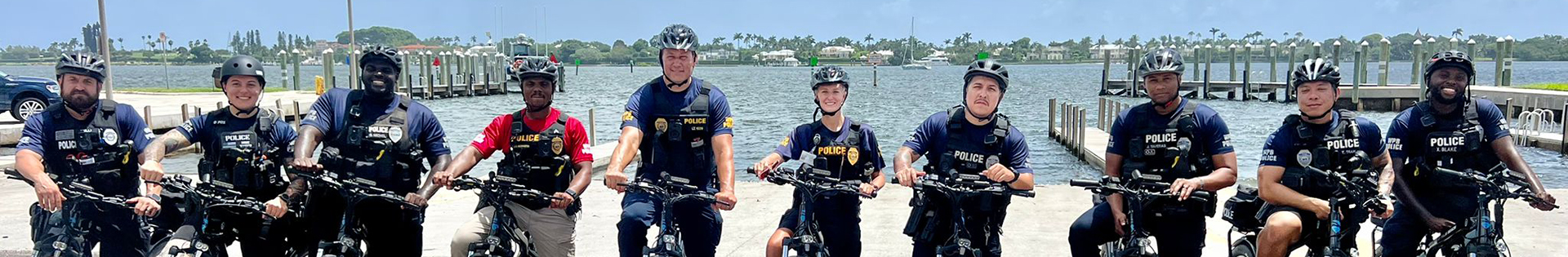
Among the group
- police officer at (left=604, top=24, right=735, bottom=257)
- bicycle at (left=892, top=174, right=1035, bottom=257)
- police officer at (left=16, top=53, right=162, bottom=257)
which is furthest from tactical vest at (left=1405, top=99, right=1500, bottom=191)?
police officer at (left=16, top=53, right=162, bottom=257)

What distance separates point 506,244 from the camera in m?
6.30

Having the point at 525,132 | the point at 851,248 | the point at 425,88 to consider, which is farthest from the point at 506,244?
the point at 425,88

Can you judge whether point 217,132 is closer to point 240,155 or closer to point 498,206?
point 240,155

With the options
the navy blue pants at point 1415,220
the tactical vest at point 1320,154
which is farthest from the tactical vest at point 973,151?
the navy blue pants at point 1415,220

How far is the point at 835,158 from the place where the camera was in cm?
679

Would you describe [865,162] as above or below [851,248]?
above

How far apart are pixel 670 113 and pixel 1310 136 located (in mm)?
3690

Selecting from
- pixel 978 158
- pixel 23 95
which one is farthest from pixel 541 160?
pixel 23 95

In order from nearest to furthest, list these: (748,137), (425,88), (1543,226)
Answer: (1543,226) < (748,137) < (425,88)

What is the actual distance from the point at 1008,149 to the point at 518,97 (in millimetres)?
64240

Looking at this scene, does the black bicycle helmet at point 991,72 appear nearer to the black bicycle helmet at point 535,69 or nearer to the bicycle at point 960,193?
the bicycle at point 960,193

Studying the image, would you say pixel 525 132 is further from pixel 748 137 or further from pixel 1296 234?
pixel 748 137

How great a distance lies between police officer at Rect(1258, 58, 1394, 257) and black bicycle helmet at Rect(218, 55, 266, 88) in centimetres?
599

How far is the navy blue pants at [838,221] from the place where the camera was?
664cm
